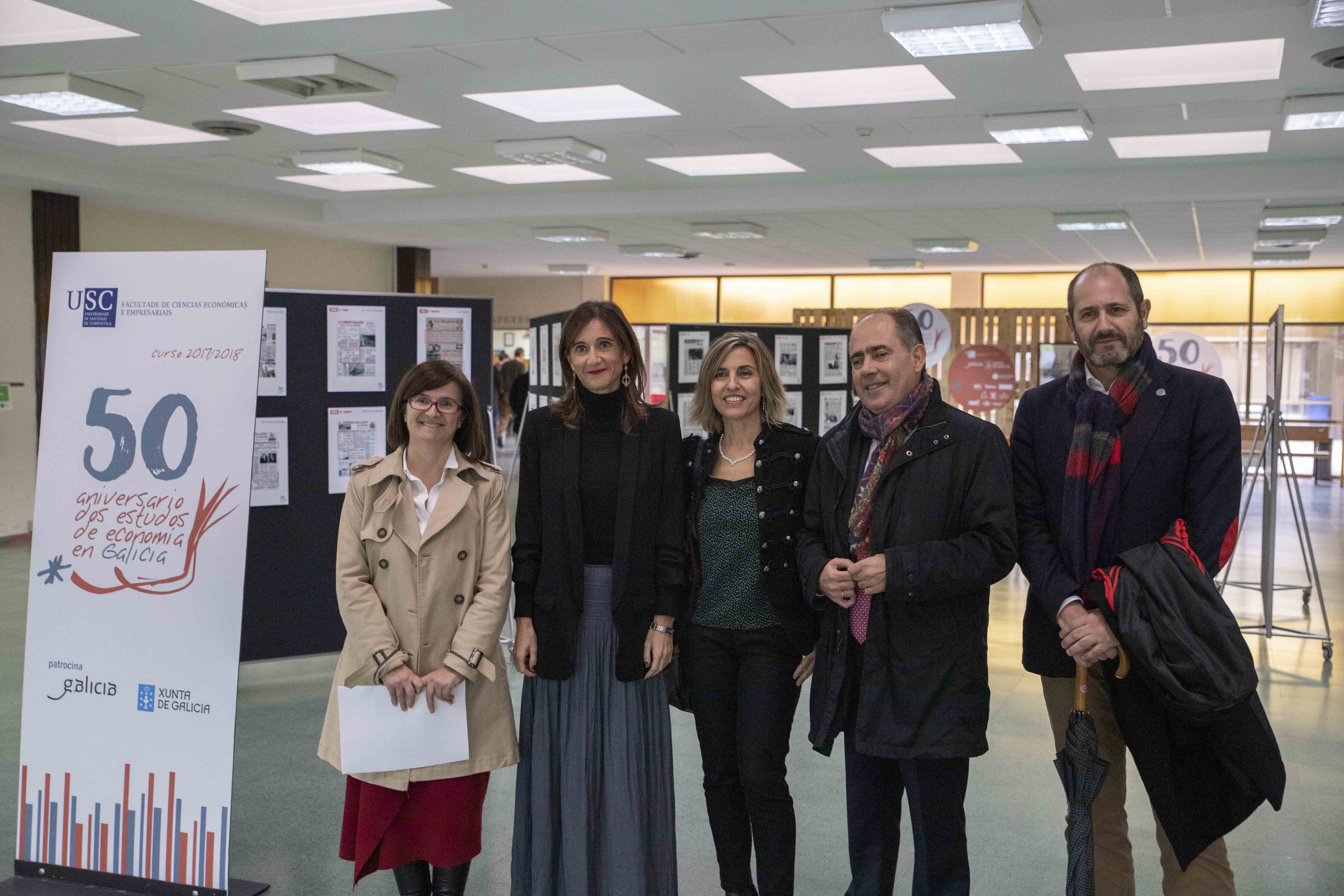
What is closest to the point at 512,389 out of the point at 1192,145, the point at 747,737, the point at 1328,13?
the point at 1192,145

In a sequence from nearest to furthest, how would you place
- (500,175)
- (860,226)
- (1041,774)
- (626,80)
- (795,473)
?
(795,473) < (1041,774) < (626,80) < (500,175) < (860,226)

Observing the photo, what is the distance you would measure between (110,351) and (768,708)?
2.16m

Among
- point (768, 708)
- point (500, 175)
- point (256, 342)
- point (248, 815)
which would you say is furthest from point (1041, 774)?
point (500, 175)

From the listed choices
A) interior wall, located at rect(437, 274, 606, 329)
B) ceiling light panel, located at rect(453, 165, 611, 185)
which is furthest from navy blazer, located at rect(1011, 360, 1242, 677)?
interior wall, located at rect(437, 274, 606, 329)

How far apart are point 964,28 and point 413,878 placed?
4538 mm

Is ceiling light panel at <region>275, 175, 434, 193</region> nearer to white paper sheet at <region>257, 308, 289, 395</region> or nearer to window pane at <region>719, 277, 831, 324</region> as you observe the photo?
white paper sheet at <region>257, 308, 289, 395</region>

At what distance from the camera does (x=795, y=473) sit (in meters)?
2.78

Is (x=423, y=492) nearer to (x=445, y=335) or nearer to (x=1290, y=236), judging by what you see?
(x=445, y=335)

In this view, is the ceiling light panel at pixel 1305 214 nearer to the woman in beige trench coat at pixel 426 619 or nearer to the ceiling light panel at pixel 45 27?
the ceiling light panel at pixel 45 27

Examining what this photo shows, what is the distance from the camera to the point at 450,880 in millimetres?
2748

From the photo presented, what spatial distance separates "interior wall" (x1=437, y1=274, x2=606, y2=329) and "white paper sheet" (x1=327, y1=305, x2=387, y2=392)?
1615cm

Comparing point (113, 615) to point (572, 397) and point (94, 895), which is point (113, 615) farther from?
point (572, 397)

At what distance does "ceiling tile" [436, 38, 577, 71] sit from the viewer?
19.6 feet

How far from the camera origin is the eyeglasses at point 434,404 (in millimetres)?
2711
